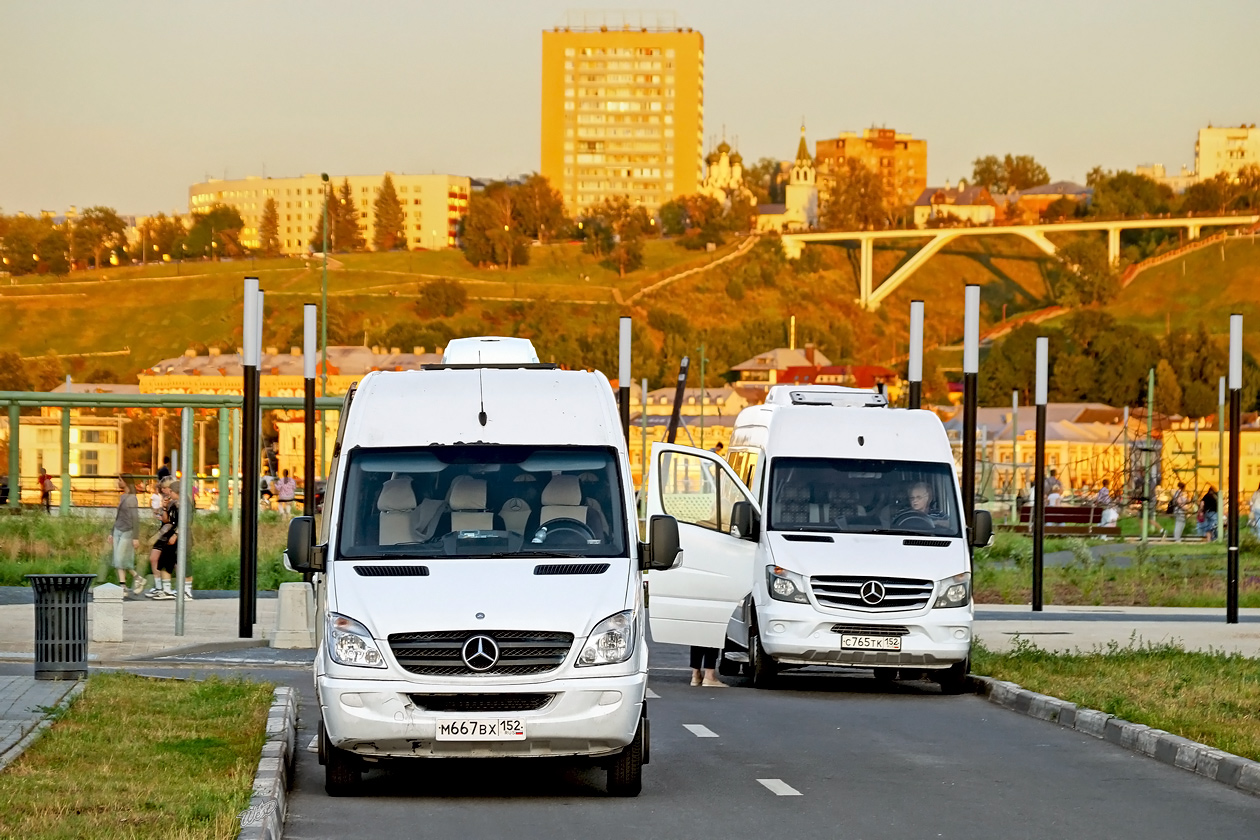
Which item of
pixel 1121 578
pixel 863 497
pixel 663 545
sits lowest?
pixel 1121 578

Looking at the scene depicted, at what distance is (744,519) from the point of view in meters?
17.4

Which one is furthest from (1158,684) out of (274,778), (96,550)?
(96,550)

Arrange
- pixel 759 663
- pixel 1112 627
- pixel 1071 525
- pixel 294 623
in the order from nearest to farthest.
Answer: pixel 759 663 → pixel 294 623 → pixel 1112 627 → pixel 1071 525

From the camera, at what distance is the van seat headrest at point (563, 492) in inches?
457

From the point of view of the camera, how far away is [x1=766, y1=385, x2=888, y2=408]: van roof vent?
20297 millimetres

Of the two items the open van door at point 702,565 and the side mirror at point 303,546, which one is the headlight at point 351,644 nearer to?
the side mirror at point 303,546

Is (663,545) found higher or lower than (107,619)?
higher

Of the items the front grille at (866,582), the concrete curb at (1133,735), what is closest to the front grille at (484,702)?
the concrete curb at (1133,735)

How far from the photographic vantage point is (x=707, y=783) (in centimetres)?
1166

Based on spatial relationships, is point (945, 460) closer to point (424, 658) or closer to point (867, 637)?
point (867, 637)

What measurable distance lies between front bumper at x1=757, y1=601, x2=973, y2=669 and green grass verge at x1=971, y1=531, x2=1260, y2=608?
33.4 ft

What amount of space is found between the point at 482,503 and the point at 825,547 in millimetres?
6546

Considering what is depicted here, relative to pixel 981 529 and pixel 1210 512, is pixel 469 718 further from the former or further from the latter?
pixel 1210 512

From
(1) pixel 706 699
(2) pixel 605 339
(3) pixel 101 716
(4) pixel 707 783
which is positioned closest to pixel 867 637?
(1) pixel 706 699
